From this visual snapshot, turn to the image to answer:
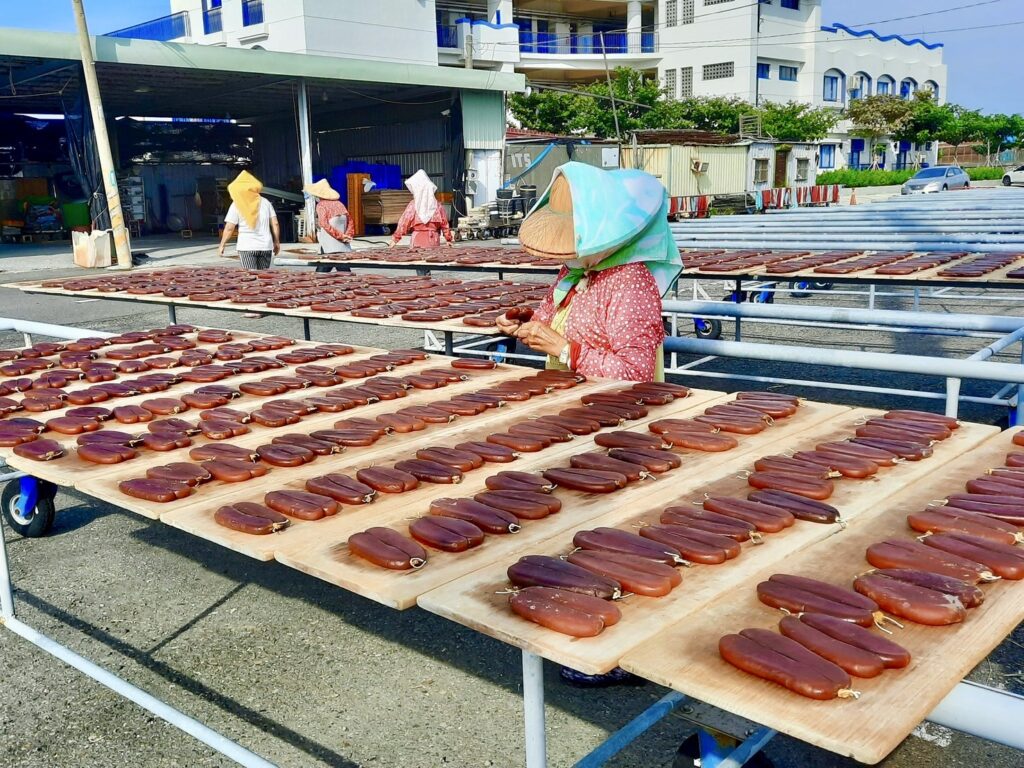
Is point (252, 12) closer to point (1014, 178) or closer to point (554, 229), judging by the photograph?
point (1014, 178)

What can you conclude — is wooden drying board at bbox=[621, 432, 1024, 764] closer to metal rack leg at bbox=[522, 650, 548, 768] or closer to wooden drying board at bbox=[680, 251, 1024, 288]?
metal rack leg at bbox=[522, 650, 548, 768]

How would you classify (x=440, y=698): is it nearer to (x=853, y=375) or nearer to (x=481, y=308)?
(x=481, y=308)

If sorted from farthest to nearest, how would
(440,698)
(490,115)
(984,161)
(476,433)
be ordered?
(984,161) < (490,115) < (440,698) < (476,433)

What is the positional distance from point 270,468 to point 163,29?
44.7 m

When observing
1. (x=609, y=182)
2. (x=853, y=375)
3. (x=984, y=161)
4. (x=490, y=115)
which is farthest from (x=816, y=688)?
(x=984, y=161)

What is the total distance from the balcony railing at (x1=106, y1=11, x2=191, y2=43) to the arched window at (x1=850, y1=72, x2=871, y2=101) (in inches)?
1636

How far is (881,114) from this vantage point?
52.3m

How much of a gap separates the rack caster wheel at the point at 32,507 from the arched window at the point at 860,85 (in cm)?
6120

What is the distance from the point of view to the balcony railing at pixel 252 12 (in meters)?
34.9

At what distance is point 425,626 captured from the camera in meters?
3.86

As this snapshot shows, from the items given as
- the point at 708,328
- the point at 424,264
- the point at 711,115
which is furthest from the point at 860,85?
the point at 424,264

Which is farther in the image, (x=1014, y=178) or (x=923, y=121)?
(x=923, y=121)

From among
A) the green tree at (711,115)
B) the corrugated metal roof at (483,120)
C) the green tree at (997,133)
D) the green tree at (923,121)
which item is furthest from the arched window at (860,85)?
the corrugated metal roof at (483,120)

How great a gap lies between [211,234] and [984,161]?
54.6m
